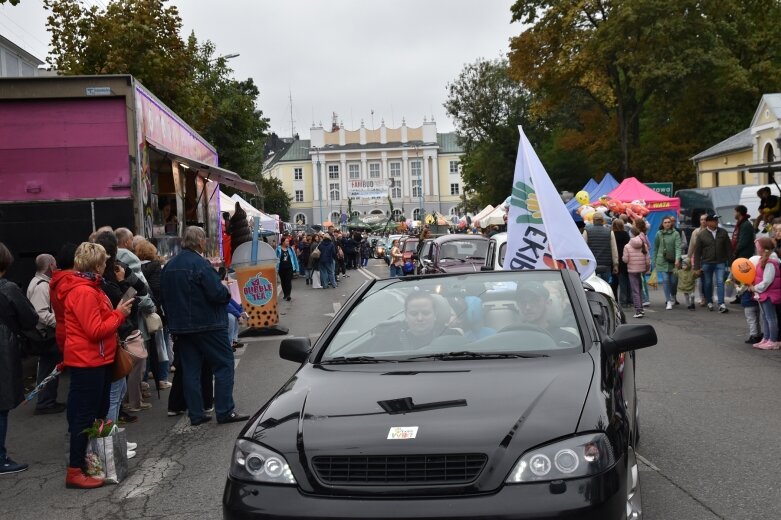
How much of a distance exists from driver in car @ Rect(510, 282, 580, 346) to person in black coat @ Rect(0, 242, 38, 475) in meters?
3.86

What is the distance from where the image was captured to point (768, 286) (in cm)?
1158

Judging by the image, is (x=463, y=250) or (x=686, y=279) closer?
(x=686, y=279)

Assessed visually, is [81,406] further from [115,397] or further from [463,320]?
[463,320]

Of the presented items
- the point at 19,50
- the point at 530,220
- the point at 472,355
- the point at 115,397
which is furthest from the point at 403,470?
the point at 19,50

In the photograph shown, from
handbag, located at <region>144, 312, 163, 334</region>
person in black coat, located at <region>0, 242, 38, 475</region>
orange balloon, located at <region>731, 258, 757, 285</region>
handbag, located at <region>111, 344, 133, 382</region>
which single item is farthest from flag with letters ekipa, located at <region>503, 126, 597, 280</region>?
person in black coat, located at <region>0, 242, 38, 475</region>

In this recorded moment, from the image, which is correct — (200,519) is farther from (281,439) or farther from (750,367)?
(750,367)

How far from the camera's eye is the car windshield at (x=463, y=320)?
192 inches

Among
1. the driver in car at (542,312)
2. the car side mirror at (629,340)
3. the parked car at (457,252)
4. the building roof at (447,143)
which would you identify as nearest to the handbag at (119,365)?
the driver in car at (542,312)

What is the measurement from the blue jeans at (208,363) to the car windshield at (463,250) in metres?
10.5

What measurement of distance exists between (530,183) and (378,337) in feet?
18.5

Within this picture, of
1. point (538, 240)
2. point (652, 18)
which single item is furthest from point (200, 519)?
point (652, 18)

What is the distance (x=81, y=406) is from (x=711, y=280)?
44.9ft

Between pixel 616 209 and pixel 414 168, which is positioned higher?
pixel 414 168

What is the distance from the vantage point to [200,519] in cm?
537
